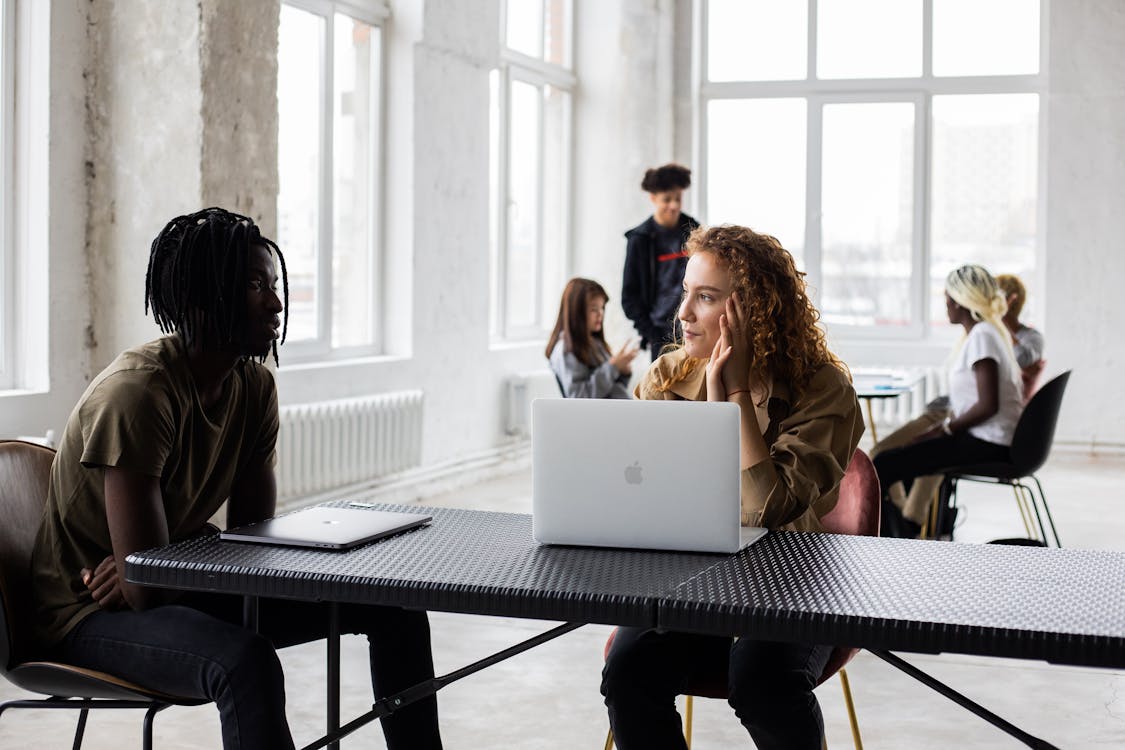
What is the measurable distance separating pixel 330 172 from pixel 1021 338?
131 inches

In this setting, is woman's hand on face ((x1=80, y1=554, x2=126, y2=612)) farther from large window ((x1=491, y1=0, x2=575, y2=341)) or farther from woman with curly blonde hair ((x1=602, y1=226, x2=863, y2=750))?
large window ((x1=491, y1=0, x2=575, y2=341))

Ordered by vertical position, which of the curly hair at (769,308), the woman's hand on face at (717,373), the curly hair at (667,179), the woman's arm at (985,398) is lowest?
the woman's arm at (985,398)

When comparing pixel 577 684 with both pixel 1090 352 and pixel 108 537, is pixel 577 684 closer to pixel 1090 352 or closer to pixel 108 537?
pixel 108 537

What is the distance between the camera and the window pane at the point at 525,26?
820 cm

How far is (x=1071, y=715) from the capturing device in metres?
3.40

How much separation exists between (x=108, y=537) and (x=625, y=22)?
734cm

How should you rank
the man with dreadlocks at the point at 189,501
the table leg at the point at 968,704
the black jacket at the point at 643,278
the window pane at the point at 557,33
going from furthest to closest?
the window pane at the point at 557,33 < the black jacket at the point at 643,278 < the man with dreadlocks at the point at 189,501 < the table leg at the point at 968,704

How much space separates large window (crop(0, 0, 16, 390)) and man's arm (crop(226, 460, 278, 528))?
7.99 ft

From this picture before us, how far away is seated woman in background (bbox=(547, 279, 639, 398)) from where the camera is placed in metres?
5.61

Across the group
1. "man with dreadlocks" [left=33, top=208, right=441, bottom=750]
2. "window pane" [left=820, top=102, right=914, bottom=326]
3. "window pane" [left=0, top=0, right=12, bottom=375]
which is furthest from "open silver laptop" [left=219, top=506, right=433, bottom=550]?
"window pane" [left=820, top=102, right=914, bottom=326]

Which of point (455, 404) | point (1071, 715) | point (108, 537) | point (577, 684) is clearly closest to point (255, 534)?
point (108, 537)

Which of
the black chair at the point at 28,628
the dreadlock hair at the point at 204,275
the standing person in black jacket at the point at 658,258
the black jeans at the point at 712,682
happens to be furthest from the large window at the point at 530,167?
the black jeans at the point at 712,682

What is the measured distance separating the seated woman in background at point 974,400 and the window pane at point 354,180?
115 inches

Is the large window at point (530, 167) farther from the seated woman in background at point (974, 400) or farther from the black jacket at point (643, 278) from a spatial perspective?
the seated woman in background at point (974, 400)
